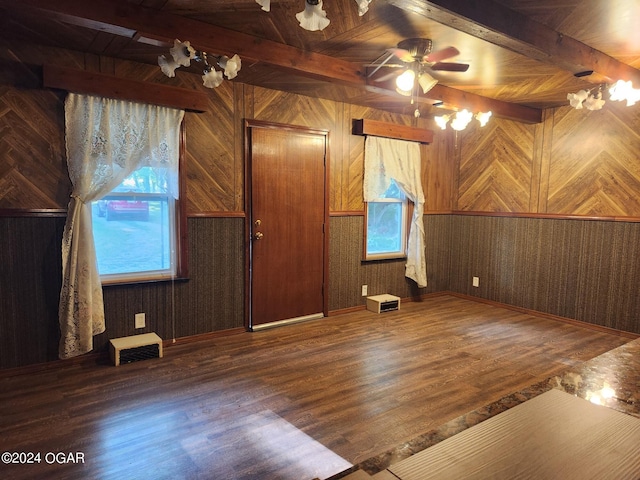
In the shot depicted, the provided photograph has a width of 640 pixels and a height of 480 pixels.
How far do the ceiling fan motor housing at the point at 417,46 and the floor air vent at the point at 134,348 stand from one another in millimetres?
3004

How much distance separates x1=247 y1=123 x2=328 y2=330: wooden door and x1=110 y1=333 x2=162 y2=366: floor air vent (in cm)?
101

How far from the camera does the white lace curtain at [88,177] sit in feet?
10.2

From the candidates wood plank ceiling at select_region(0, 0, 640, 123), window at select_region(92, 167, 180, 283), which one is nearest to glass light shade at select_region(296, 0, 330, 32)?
wood plank ceiling at select_region(0, 0, 640, 123)

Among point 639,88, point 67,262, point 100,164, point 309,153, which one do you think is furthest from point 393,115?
point 67,262

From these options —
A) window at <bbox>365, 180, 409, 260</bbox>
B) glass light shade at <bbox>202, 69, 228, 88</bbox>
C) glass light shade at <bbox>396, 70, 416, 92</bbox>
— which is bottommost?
window at <bbox>365, 180, 409, 260</bbox>

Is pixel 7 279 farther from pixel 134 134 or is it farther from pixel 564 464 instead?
pixel 564 464

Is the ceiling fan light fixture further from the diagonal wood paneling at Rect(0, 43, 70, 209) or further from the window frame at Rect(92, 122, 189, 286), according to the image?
the diagonal wood paneling at Rect(0, 43, 70, 209)

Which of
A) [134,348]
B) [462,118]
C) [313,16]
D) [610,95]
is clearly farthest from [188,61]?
[610,95]

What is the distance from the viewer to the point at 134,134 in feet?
11.2

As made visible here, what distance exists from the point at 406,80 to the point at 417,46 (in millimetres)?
235

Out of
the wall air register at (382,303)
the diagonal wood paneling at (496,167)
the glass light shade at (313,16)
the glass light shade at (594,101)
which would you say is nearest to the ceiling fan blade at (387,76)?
the glass light shade at (594,101)

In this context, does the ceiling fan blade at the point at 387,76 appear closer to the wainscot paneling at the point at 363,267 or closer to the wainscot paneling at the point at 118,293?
the wainscot paneling at the point at 363,267

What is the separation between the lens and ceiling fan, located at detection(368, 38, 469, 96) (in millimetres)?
2920

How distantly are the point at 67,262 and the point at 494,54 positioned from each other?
360cm
